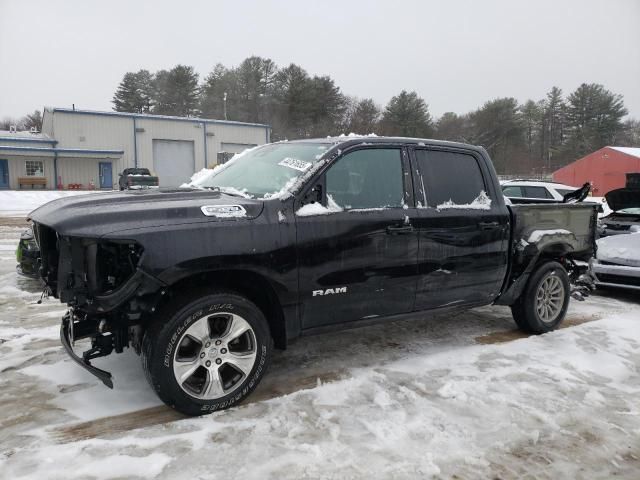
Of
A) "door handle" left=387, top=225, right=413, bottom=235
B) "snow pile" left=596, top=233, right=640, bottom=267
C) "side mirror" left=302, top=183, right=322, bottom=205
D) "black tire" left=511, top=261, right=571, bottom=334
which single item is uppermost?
"side mirror" left=302, top=183, right=322, bottom=205

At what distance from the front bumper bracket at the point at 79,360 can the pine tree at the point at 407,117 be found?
5927 centimetres

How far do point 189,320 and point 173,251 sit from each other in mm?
465

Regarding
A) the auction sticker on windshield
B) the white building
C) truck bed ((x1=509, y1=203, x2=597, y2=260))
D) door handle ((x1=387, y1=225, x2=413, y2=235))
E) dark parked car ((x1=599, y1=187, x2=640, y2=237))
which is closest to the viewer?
the auction sticker on windshield

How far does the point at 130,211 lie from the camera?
3096mm

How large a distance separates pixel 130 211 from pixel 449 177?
278 cm

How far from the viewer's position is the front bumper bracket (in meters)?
3.15

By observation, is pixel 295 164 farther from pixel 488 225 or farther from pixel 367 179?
pixel 488 225

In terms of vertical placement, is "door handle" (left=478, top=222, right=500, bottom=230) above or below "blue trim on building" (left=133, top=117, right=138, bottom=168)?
below

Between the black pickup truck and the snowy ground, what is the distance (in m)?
0.34

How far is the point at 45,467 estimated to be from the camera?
8.91 ft

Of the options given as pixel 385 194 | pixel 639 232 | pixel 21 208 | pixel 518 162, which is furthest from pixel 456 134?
pixel 385 194

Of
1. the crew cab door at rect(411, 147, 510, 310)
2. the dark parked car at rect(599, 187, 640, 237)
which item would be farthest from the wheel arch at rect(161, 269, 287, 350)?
the dark parked car at rect(599, 187, 640, 237)

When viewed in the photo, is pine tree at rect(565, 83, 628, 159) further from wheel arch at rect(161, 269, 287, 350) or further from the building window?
wheel arch at rect(161, 269, 287, 350)

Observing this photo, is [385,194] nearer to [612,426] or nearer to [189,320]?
[189,320]
